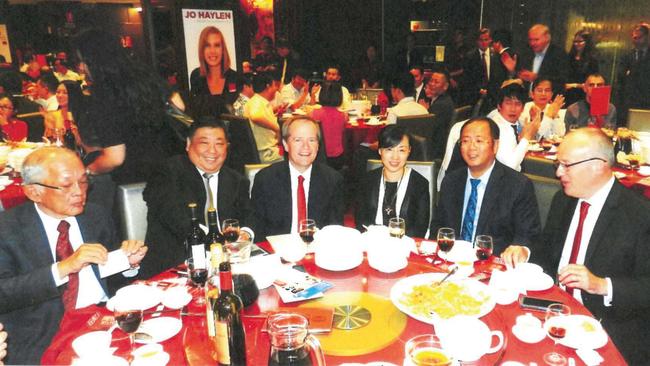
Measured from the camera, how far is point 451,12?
36.2 ft

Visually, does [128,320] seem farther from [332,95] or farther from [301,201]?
[332,95]

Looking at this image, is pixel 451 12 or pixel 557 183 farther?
pixel 451 12

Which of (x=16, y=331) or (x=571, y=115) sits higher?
(x=571, y=115)

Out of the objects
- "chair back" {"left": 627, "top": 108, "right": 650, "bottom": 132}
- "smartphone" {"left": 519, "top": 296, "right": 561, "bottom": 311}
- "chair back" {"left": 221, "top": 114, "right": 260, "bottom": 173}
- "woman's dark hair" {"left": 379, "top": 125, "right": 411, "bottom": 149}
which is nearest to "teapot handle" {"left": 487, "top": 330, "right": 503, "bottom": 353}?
"smartphone" {"left": 519, "top": 296, "right": 561, "bottom": 311}

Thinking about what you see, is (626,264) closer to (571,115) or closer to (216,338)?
(216,338)

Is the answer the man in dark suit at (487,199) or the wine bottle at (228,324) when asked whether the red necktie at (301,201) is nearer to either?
the man in dark suit at (487,199)

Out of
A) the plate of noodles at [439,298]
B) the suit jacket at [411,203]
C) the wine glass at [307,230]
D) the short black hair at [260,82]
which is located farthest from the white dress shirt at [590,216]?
the short black hair at [260,82]

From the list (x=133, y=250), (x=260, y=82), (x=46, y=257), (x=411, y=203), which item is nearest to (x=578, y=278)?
(x=411, y=203)

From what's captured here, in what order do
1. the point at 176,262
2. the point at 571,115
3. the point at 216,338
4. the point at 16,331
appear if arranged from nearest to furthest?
the point at 216,338, the point at 16,331, the point at 176,262, the point at 571,115

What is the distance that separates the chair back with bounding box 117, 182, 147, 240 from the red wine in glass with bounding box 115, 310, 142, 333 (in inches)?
54.5

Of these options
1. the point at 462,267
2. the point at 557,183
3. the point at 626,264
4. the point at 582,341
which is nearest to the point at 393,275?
the point at 462,267

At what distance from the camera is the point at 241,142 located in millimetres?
4945

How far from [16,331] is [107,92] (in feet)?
4.20

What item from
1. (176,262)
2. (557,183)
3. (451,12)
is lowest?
(176,262)
